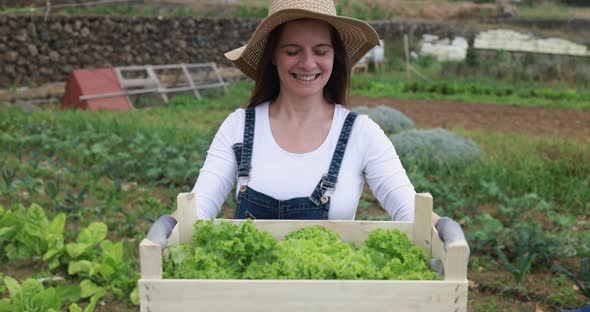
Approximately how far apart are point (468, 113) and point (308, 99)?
429 inches

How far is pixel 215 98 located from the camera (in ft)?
48.4

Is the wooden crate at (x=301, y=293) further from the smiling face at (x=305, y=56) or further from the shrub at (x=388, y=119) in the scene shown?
the shrub at (x=388, y=119)

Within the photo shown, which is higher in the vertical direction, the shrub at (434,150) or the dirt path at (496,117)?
the shrub at (434,150)

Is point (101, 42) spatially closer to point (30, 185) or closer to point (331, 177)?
point (30, 185)

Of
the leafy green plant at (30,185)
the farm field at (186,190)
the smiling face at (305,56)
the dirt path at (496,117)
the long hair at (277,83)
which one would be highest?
the smiling face at (305,56)

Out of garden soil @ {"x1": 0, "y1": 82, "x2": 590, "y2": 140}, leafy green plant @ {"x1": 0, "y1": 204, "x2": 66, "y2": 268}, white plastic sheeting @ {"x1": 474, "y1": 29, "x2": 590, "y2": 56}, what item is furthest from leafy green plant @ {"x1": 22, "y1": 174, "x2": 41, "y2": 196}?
white plastic sheeting @ {"x1": 474, "y1": 29, "x2": 590, "y2": 56}

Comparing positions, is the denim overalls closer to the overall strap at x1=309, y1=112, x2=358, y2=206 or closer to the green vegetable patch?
the overall strap at x1=309, y1=112, x2=358, y2=206

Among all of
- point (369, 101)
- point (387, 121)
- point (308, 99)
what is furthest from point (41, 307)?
point (369, 101)

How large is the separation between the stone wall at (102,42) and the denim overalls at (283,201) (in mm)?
12597

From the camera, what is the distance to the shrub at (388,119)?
8.64 m

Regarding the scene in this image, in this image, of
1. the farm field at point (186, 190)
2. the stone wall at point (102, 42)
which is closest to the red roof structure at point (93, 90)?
the farm field at point (186, 190)

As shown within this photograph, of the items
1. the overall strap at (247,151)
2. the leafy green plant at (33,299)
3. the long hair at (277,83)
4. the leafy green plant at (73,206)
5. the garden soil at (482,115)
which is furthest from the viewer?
the garden soil at (482,115)

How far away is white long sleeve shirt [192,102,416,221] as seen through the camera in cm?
228

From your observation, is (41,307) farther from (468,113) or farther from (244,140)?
(468,113)
